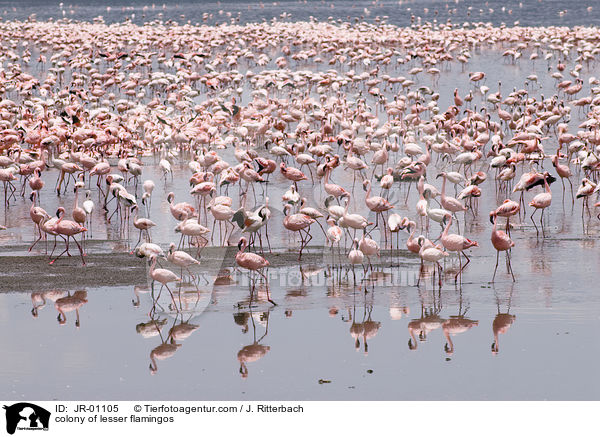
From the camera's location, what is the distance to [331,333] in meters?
8.71

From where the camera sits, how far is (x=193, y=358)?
26.6 feet

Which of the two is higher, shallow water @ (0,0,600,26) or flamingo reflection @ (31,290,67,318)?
shallow water @ (0,0,600,26)

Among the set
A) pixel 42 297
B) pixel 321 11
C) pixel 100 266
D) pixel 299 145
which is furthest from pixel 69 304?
pixel 321 11

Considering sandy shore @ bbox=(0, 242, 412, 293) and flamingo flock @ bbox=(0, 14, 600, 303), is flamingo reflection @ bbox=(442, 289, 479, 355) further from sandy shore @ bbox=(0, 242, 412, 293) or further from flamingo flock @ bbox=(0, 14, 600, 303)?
sandy shore @ bbox=(0, 242, 412, 293)

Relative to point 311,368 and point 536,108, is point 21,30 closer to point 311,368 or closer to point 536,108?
point 536,108

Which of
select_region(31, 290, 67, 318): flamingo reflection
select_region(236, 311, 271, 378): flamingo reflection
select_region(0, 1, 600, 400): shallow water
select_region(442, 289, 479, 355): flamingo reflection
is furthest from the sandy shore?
select_region(236, 311, 271, 378): flamingo reflection

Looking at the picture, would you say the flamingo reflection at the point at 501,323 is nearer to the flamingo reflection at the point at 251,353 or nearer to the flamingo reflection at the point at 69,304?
the flamingo reflection at the point at 251,353

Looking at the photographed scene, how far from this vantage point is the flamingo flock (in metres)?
12.2

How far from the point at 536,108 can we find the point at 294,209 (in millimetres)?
8429
